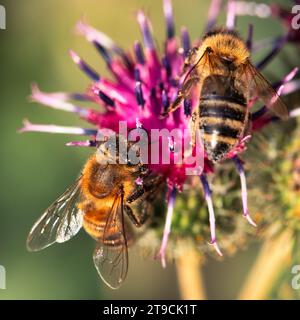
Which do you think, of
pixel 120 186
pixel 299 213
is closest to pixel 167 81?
pixel 120 186

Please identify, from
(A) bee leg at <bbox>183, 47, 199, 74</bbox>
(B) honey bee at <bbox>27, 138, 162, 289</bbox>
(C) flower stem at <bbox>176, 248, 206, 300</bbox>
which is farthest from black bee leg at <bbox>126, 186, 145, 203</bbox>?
(C) flower stem at <bbox>176, 248, 206, 300</bbox>

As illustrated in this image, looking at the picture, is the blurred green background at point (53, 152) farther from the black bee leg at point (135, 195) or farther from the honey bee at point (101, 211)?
the black bee leg at point (135, 195)

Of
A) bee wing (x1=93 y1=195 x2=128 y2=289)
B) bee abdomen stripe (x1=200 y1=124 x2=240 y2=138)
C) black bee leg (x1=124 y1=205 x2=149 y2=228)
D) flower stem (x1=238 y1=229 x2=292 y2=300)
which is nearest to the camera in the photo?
bee abdomen stripe (x1=200 y1=124 x2=240 y2=138)

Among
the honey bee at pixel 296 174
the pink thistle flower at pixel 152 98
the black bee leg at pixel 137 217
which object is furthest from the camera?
the honey bee at pixel 296 174

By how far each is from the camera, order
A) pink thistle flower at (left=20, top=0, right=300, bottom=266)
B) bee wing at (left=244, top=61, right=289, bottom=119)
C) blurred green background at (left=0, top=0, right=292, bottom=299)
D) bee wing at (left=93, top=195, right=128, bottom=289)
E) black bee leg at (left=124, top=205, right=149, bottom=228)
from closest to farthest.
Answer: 1. bee wing at (left=93, top=195, right=128, bottom=289)
2. bee wing at (left=244, top=61, right=289, bottom=119)
3. black bee leg at (left=124, top=205, right=149, bottom=228)
4. pink thistle flower at (left=20, top=0, right=300, bottom=266)
5. blurred green background at (left=0, top=0, right=292, bottom=299)

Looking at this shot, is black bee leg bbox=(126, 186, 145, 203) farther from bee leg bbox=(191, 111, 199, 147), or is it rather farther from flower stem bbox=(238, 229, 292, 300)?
flower stem bbox=(238, 229, 292, 300)

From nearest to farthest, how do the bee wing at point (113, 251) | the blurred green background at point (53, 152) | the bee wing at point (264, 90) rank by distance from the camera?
1. the bee wing at point (113, 251)
2. the bee wing at point (264, 90)
3. the blurred green background at point (53, 152)

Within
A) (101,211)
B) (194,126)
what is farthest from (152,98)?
(101,211)

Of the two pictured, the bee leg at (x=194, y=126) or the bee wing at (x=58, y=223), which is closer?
the bee leg at (x=194, y=126)

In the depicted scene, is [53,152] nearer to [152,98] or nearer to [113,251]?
[152,98]

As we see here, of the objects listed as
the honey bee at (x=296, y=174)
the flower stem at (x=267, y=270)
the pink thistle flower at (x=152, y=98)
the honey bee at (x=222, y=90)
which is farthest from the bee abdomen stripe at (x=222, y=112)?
the flower stem at (x=267, y=270)
